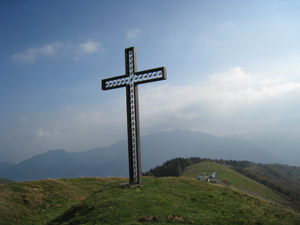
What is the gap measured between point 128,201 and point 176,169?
3413 inches

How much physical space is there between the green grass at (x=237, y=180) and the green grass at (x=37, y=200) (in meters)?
66.3

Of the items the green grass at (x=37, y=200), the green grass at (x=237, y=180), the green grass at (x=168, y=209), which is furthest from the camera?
the green grass at (x=237, y=180)

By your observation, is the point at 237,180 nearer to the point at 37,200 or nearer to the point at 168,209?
the point at 37,200

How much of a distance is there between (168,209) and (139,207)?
1354 mm

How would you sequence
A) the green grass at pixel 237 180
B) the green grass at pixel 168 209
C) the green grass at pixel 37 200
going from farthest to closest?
the green grass at pixel 237 180 < the green grass at pixel 37 200 < the green grass at pixel 168 209

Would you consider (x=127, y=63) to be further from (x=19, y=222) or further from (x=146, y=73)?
(x=19, y=222)

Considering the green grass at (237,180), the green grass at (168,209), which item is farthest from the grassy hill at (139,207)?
the green grass at (237,180)

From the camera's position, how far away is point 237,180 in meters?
86.6

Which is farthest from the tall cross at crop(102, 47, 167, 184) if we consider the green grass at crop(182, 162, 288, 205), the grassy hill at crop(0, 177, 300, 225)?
the green grass at crop(182, 162, 288, 205)

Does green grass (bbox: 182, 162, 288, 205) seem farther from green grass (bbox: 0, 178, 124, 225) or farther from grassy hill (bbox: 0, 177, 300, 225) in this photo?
grassy hill (bbox: 0, 177, 300, 225)

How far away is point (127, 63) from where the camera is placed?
1697cm

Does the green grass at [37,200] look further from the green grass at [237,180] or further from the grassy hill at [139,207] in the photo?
the green grass at [237,180]

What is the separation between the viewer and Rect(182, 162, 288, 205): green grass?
77312mm

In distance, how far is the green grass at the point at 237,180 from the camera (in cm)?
7731
